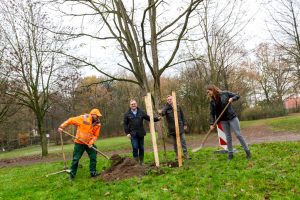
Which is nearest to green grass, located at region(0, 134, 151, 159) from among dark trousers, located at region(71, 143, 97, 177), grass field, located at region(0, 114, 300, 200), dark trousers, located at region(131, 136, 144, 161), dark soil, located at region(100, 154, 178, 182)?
dark trousers, located at region(131, 136, 144, 161)

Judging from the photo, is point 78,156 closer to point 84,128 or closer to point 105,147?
point 84,128

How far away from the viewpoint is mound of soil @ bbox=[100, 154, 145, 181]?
8.56m

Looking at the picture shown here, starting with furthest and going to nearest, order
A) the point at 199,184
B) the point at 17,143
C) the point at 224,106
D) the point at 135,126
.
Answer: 1. the point at 17,143
2. the point at 135,126
3. the point at 224,106
4. the point at 199,184

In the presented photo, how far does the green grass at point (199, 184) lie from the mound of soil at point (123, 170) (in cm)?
37

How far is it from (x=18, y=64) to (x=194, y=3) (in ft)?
41.5

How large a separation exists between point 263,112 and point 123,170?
37421 millimetres

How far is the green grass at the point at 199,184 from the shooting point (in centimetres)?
587

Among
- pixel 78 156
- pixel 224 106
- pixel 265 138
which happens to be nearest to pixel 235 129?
pixel 224 106

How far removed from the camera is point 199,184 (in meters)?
6.78

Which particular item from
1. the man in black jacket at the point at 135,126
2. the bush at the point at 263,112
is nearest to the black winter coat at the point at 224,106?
the man in black jacket at the point at 135,126

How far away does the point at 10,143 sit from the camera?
52.5m

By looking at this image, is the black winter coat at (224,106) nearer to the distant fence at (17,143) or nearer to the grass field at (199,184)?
the grass field at (199,184)

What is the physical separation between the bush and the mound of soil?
35.2m

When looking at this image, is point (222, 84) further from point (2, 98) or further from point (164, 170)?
point (164, 170)
